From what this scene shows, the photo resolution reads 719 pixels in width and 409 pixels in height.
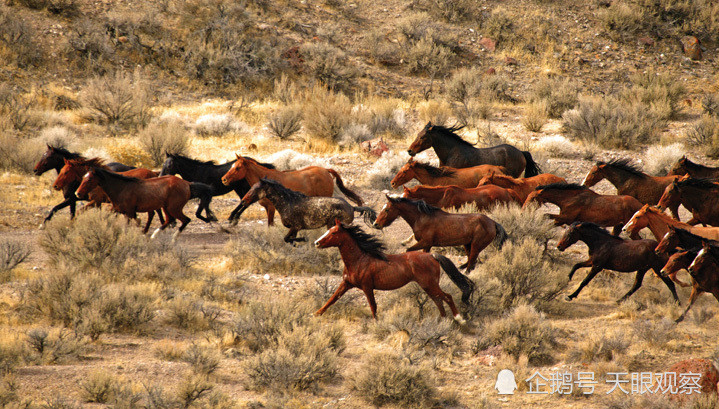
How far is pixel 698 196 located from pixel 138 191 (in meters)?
10.4

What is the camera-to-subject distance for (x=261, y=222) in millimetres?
14117

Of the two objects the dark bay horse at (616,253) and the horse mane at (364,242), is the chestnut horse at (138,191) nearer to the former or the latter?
the horse mane at (364,242)

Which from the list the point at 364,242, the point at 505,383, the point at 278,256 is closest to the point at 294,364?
the point at 364,242

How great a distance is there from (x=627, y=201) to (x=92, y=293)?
29.2ft

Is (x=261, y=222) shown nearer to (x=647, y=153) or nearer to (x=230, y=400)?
(x=230, y=400)

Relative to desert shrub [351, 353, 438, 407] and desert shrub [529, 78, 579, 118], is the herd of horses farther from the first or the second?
desert shrub [529, 78, 579, 118]

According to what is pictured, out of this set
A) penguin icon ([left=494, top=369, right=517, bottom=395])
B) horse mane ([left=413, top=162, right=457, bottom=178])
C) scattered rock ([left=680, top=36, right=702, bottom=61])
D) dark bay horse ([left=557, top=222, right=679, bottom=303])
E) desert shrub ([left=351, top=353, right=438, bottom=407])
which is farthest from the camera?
scattered rock ([left=680, top=36, right=702, bottom=61])

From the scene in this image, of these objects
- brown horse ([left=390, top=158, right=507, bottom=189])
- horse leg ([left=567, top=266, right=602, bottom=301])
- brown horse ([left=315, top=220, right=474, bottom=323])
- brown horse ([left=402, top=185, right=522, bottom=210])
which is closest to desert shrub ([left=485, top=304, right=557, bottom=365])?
brown horse ([left=315, top=220, right=474, bottom=323])

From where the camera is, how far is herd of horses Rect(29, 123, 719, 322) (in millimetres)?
8609

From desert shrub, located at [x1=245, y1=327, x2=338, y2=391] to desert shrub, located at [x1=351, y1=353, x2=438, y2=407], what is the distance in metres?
0.44

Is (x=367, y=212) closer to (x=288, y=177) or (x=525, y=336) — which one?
(x=288, y=177)

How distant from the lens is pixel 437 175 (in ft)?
43.4

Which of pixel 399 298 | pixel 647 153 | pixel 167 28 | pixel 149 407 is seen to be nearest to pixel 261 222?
pixel 399 298

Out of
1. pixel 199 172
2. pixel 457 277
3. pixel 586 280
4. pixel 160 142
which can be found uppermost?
pixel 457 277
